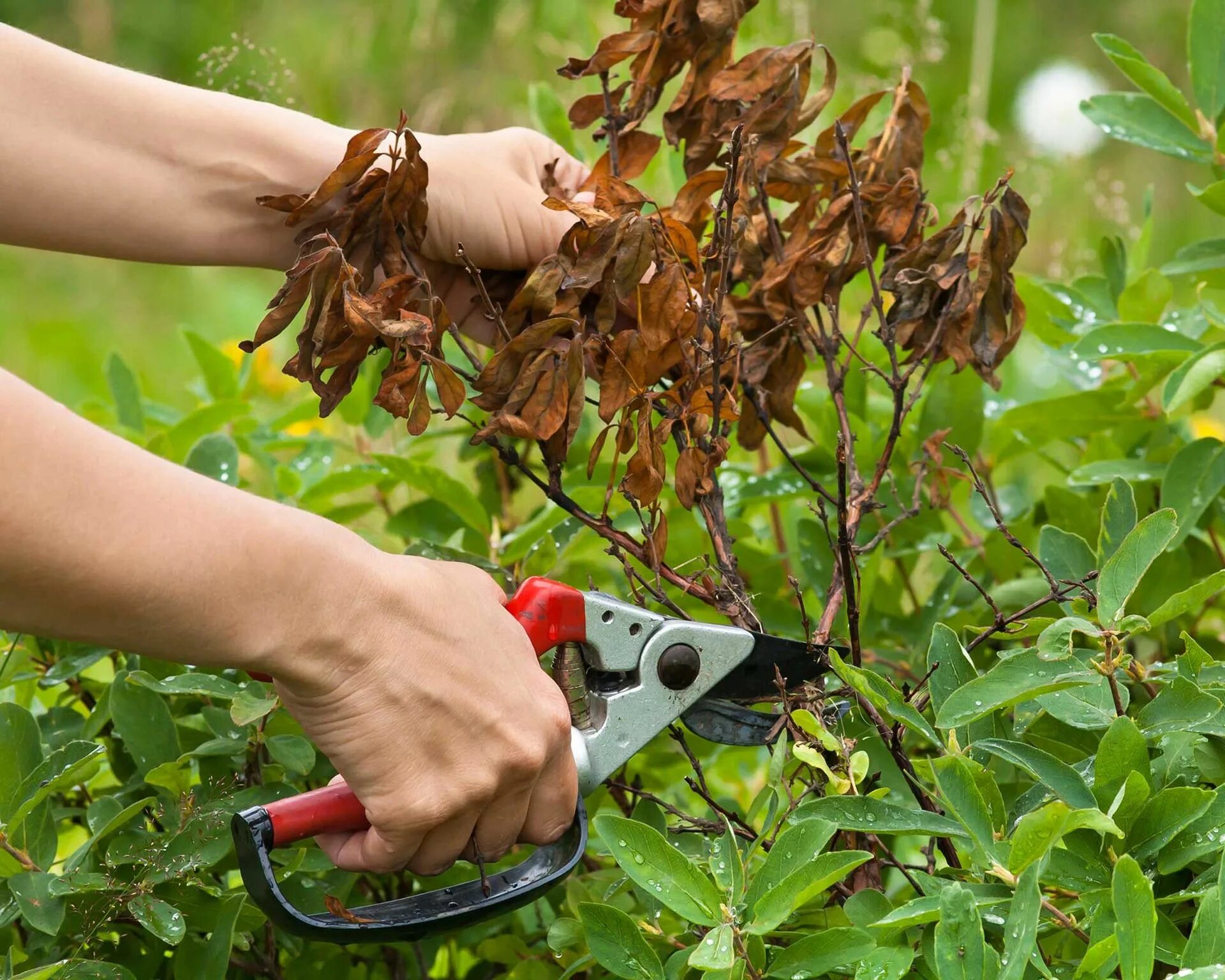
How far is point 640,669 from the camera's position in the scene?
1081 mm

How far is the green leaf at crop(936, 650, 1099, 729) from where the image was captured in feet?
2.81

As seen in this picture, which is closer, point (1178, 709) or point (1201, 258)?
point (1178, 709)

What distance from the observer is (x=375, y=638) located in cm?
90

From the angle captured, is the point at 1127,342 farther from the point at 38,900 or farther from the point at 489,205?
the point at 38,900

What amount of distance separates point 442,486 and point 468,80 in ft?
11.4

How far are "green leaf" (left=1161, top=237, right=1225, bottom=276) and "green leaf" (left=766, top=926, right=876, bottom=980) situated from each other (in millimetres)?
786

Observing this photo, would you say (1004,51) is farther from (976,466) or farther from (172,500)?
(172,500)

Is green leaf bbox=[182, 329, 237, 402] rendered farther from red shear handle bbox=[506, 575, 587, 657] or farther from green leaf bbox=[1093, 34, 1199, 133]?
green leaf bbox=[1093, 34, 1199, 133]

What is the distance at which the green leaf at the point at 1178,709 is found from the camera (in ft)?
2.85

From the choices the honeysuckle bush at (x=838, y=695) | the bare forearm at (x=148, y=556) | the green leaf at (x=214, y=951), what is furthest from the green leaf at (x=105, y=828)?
the bare forearm at (x=148, y=556)

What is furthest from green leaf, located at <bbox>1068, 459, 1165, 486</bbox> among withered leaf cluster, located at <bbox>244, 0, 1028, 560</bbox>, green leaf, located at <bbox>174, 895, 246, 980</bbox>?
green leaf, located at <bbox>174, 895, 246, 980</bbox>

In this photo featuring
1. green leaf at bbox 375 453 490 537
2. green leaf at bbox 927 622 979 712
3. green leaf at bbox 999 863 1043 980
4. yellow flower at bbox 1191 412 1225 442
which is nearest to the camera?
green leaf at bbox 999 863 1043 980

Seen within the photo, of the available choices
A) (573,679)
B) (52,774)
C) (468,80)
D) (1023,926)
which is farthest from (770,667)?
(468,80)

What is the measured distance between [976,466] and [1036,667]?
693 mm
